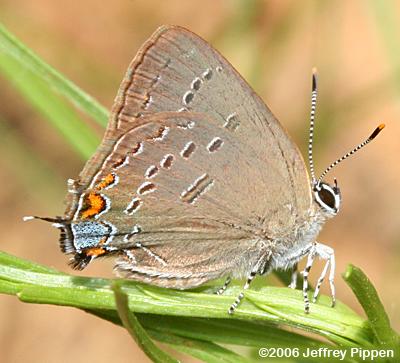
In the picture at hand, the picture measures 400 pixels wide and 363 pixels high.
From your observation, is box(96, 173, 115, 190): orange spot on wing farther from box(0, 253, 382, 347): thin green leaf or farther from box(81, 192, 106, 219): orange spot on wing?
box(0, 253, 382, 347): thin green leaf

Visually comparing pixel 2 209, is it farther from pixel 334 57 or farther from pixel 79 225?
pixel 79 225

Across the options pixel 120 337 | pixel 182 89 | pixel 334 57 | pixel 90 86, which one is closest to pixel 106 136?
pixel 182 89

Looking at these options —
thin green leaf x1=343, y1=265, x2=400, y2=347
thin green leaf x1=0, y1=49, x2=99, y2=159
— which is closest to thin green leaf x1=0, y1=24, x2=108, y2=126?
thin green leaf x1=0, y1=49, x2=99, y2=159

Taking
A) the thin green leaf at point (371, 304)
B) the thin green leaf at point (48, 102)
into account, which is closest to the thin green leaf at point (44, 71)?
the thin green leaf at point (48, 102)

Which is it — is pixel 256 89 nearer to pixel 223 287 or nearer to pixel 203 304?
pixel 223 287

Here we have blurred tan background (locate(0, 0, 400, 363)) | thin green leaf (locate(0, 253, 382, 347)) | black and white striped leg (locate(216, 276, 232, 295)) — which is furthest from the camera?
blurred tan background (locate(0, 0, 400, 363))

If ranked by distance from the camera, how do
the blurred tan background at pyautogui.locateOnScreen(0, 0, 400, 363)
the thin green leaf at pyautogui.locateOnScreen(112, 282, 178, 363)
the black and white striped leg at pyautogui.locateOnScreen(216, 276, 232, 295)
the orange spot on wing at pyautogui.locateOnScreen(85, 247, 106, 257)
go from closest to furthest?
the thin green leaf at pyautogui.locateOnScreen(112, 282, 178, 363), the black and white striped leg at pyautogui.locateOnScreen(216, 276, 232, 295), the orange spot on wing at pyautogui.locateOnScreen(85, 247, 106, 257), the blurred tan background at pyautogui.locateOnScreen(0, 0, 400, 363)

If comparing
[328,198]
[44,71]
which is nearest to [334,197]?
[328,198]
